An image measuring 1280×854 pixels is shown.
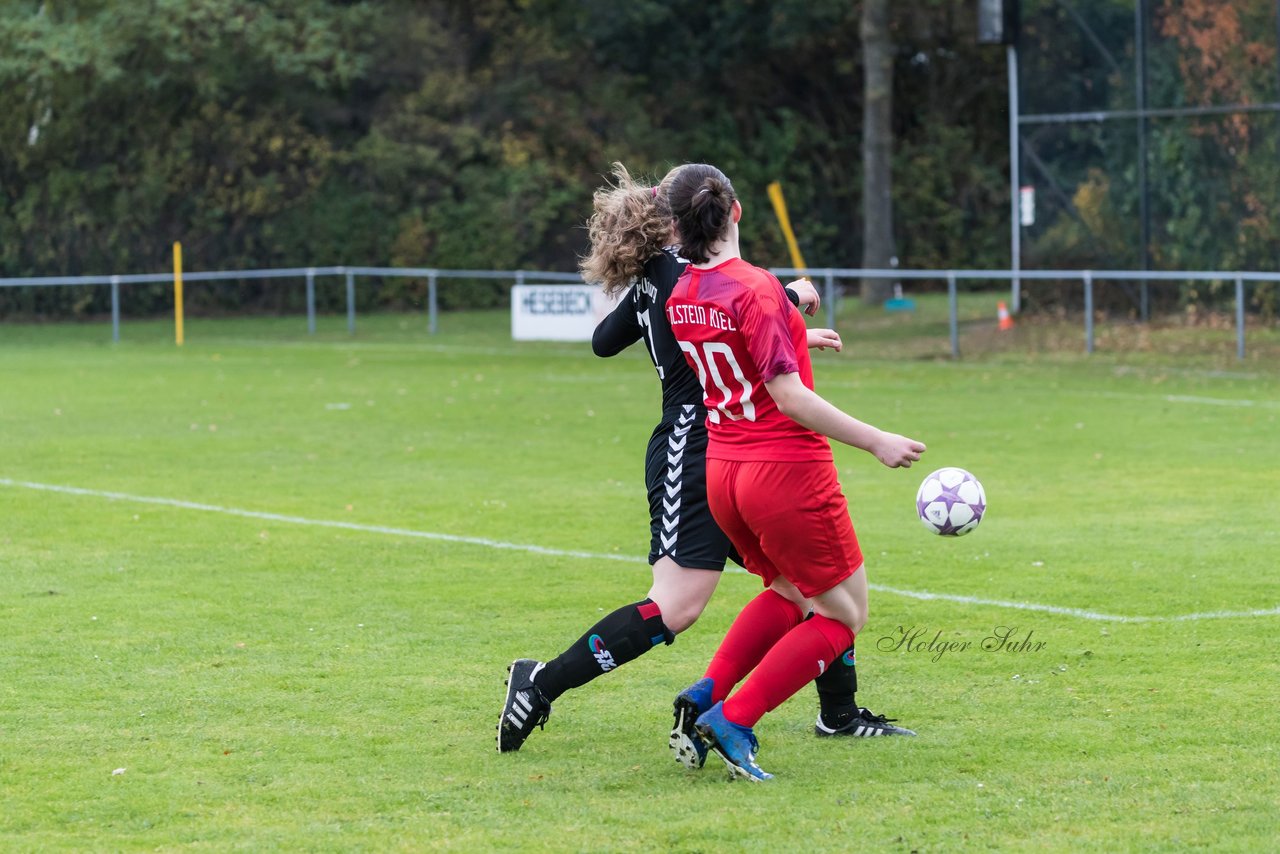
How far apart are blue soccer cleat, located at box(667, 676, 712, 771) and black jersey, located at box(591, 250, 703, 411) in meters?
0.95

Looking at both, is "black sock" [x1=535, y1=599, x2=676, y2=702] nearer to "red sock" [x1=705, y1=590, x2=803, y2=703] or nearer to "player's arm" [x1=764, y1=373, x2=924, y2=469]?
"red sock" [x1=705, y1=590, x2=803, y2=703]

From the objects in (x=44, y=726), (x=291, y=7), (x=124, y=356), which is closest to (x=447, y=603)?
(x=44, y=726)

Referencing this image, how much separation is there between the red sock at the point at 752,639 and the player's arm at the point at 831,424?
2.85 feet

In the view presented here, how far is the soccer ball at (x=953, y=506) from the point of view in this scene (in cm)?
629

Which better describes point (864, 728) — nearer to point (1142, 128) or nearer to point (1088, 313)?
point (1088, 313)

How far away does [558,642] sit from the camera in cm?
753

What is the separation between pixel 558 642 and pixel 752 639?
1866 millimetres

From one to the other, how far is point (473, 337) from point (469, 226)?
858 cm

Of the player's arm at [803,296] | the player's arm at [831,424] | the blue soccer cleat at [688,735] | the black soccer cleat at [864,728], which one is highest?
the player's arm at [803,296]

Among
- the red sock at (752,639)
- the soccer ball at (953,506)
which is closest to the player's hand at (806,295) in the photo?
A: the soccer ball at (953,506)

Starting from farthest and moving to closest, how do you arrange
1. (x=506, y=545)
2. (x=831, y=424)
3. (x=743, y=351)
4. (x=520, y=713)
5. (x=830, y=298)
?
(x=830, y=298) → (x=506, y=545) → (x=520, y=713) → (x=743, y=351) → (x=831, y=424)

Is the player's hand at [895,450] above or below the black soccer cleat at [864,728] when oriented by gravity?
above

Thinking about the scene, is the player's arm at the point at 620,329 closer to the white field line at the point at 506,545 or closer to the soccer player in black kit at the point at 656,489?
the soccer player in black kit at the point at 656,489

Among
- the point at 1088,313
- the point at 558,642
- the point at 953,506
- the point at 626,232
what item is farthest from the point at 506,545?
the point at 1088,313
